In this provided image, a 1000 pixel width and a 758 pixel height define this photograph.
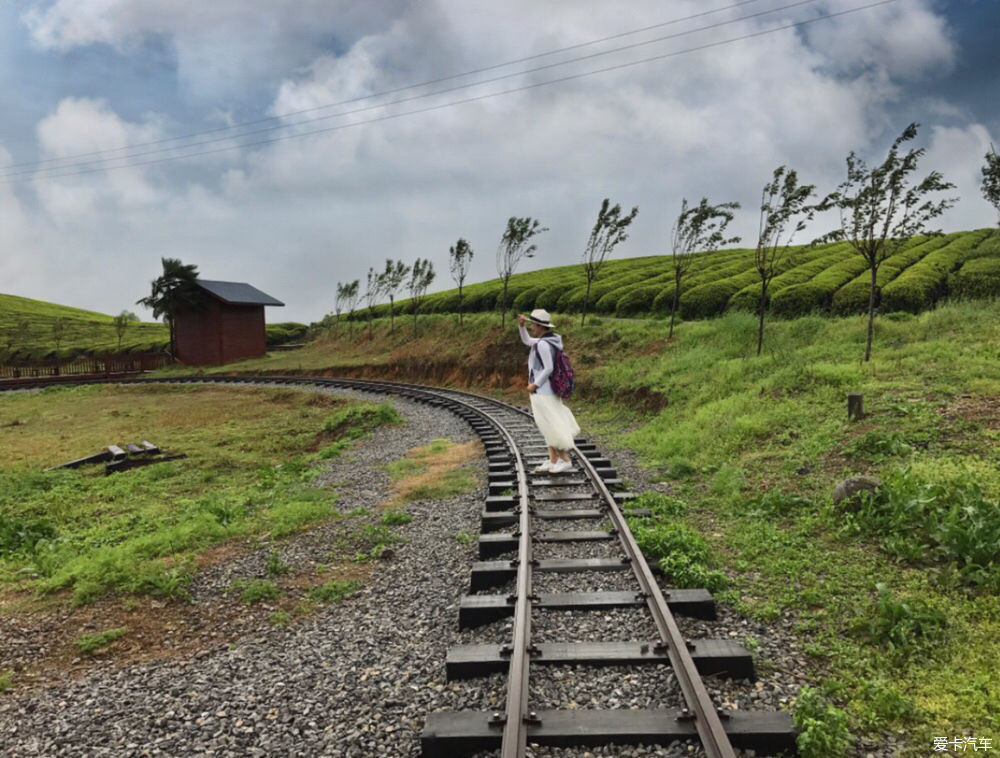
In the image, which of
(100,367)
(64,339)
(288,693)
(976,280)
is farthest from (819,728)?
(64,339)

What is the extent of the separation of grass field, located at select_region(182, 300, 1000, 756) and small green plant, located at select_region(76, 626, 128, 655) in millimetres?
4974

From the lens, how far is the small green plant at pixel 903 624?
160 inches

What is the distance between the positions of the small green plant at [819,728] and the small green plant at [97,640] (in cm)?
503

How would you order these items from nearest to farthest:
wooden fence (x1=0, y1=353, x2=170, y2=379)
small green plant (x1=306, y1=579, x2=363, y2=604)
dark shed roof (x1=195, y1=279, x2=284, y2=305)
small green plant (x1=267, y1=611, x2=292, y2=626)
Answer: small green plant (x1=267, y1=611, x2=292, y2=626) → small green plant (x1=306, y1=579, x2=363, y2=604) → wooden fence (x1=0, y1=353, x2=170, y2=379) → dark shed roof (x1=195, y1=279, x2=284, y2=305)

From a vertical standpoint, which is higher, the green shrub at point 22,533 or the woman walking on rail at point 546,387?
the woman walking on rail at point 546,387

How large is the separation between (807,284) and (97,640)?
24057 mm

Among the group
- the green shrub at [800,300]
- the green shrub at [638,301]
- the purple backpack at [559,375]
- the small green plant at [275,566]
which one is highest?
the green shrub at [638,301]

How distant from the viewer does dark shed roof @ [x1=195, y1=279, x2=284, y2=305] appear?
140 ft

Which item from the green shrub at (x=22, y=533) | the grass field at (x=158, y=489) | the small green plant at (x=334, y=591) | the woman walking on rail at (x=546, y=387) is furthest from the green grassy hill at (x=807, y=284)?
the green shrub at (x=22, y=533)

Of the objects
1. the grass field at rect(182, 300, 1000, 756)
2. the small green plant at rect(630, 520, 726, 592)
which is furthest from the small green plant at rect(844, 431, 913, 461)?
the small green plant at rect(630, 520, 726, 592)

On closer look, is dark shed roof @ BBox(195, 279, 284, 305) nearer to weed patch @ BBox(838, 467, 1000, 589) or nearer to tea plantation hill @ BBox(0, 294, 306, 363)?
tea plantation hill @ BBox(0, 294, 306, 363)

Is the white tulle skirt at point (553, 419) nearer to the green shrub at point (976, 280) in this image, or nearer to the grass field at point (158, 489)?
the grass field at point (158, 489)

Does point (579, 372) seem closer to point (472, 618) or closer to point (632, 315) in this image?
point (632, 315)

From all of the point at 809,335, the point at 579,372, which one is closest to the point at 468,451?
the point at 579,372
